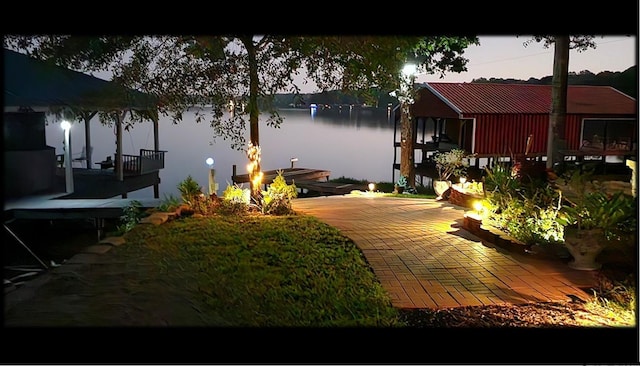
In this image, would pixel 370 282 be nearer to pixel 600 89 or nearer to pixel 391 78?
pixel 391 78

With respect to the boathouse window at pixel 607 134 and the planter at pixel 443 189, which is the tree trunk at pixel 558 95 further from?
the boathouse window at pixel 607 134

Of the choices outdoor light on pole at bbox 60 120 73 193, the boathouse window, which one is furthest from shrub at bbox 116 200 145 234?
→ the boathouse window

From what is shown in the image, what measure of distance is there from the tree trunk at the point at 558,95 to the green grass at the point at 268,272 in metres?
6.40

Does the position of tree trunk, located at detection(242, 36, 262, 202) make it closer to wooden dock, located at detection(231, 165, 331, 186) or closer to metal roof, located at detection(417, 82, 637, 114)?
wooden dock, located at detection(231, 165, 331, 186)

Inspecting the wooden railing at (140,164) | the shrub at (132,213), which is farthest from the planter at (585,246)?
the wooden railing at (140,164)

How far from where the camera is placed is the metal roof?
18.0 meters

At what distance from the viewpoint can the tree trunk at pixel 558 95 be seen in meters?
9.91

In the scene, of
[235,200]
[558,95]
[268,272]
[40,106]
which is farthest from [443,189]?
[40,106]

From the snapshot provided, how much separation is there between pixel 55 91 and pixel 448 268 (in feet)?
26.8

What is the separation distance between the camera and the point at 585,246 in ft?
14.8

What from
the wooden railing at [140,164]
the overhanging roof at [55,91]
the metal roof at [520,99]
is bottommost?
the wooden railing at [140,164]

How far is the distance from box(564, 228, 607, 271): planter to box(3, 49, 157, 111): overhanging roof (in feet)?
21.0

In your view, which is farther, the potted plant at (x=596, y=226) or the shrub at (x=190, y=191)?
the shrub at (x=190, y=191)
